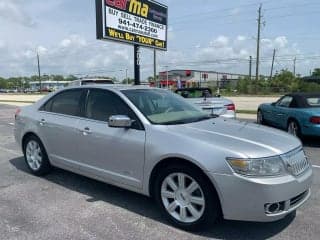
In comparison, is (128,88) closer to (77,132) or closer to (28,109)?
A: (77,132)

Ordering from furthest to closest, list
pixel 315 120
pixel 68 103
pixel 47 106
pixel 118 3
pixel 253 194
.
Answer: pixel 118 3 → pixel 315 120 → pixel 47 106 → pixel 68 103 → pixel 253 194

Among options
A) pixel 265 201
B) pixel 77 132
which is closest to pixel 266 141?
pixel 265 201

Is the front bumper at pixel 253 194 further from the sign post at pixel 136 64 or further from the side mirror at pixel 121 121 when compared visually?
the sign post at pixel 136 64

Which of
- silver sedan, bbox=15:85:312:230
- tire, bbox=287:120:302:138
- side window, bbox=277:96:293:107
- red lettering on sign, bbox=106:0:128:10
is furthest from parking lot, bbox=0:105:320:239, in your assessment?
red lettering on sign, bbox=106:0:128:10

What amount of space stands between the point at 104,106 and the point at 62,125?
2.82ft

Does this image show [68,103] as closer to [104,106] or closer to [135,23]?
[104,106]

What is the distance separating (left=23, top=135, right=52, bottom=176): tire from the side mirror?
204 centimetres

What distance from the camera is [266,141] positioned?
13.2 feet

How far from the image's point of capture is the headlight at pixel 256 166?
3662 mm

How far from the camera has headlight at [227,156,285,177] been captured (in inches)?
144

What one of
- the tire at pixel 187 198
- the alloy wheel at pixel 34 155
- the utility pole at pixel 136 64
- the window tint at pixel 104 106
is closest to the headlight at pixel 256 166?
the tire at pixel 187 198

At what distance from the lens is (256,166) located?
3670 millimetres

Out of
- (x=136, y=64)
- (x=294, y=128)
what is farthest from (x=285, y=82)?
(x=294, y=128)

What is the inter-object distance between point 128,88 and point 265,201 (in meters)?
2.60
